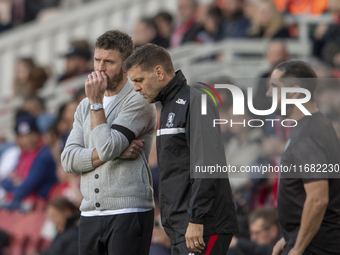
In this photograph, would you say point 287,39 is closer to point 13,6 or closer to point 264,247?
point 264,247

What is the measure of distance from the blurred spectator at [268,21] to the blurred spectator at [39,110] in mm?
3514

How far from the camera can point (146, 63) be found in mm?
3467

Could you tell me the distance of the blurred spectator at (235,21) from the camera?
30.1ft

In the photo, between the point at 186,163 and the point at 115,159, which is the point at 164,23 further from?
the point at 186,163

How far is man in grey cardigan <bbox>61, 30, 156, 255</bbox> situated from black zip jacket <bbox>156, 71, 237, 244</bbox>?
0.21 meters

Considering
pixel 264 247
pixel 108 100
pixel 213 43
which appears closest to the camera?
pixel 108 100

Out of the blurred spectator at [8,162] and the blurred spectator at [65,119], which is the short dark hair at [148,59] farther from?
the blurred spectator at [8,162]

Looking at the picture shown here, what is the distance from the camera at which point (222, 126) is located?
22.8 ft

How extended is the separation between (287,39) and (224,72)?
1085 millimetres

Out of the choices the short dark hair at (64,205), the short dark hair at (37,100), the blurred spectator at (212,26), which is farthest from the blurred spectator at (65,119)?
the blurred spectator at (212,26)

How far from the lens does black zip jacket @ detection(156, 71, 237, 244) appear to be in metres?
3.31

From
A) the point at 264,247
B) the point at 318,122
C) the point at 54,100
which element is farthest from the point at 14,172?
the point at 318,122

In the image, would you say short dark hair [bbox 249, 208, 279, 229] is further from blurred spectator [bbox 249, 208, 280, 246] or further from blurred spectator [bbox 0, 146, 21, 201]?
blurred spectator [bbox 0, 146, 21, 201]

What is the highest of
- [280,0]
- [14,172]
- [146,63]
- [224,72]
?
[146,63]
